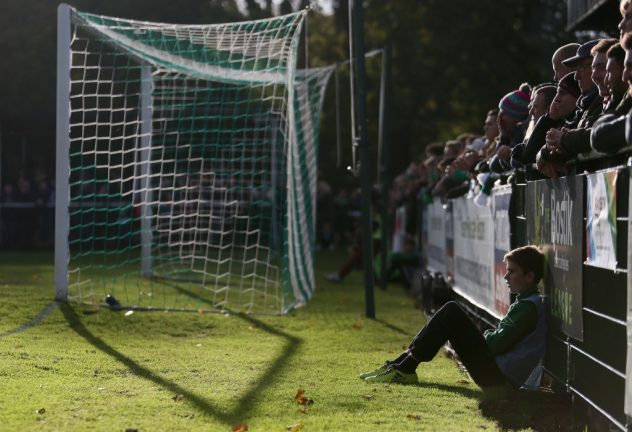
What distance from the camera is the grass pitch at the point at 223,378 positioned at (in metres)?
6.61

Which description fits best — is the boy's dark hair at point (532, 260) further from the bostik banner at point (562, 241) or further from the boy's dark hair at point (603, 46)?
the boy's dark hair at point (603, 46)

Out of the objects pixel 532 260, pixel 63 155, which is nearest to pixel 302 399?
pixel 532 260

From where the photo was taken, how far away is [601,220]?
573cm

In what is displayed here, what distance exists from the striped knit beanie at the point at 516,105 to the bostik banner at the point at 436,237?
14.8ft

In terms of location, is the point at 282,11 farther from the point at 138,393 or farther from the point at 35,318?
the point at 138,393

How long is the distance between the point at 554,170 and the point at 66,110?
729 centimetres

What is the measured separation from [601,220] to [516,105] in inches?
156

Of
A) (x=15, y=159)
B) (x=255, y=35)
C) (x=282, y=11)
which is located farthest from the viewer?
(x=282, y=11)

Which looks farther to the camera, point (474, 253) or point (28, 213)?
point (28, 213)

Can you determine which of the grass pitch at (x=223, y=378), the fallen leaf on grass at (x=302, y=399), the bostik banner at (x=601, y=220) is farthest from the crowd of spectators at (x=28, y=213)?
the bostik banner at (x=601, y=220)

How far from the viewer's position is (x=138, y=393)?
7.44 meters

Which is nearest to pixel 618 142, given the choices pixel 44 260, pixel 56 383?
pixel 56 383

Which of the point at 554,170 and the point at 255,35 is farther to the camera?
the point at 255,35

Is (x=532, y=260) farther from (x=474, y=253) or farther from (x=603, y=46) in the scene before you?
(x=474, y=253)
